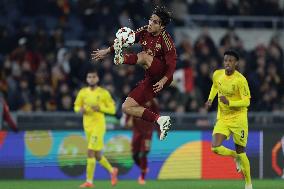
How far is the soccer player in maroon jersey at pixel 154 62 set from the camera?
15883 millimetres

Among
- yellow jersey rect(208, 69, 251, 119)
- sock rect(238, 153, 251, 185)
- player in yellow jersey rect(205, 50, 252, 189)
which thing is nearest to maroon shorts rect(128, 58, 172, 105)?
player in yellow jersey rect(205, 50, 252, 189)

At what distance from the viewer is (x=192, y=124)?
890 inches

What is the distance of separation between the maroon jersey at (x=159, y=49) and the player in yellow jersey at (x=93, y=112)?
370 cm

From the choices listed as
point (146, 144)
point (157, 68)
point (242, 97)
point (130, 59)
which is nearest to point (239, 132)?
point (242, 97)

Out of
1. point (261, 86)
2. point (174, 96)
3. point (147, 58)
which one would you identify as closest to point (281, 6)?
point (261, 86)

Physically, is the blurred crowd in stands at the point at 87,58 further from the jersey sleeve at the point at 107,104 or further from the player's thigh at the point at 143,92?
the player's thigh at the point at 143,92

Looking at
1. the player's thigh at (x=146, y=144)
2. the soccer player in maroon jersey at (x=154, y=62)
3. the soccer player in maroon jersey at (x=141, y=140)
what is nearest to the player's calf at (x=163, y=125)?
the soccer player in maroon jersey at (x=154, y=62)

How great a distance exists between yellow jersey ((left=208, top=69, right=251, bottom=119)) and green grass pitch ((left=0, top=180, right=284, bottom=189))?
1895mm

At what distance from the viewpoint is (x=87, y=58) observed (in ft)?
81.6

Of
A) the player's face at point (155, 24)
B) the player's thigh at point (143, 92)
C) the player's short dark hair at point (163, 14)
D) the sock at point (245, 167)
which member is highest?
the player's short dark hair at point (163, 14)

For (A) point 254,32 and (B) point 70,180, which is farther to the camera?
(A) point 254,32

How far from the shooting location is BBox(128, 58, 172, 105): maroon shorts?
16.0 metres

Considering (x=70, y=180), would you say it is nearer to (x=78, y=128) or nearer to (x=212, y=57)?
(x=78, y=128)

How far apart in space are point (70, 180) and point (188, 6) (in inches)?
348
